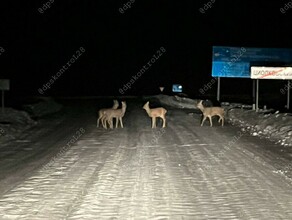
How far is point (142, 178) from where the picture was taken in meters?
11.8

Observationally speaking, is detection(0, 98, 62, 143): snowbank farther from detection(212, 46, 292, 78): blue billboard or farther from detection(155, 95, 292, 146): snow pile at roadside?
detection(212, 46, 292, 78): blue billboard

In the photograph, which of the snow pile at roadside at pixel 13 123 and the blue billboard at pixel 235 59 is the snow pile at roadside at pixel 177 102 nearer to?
the blue billboard at pixel 235 59

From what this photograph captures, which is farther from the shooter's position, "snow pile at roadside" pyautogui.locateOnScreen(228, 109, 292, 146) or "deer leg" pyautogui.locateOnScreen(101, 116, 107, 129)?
"deer leg" pyautogui.locateOnScreen(101, 116, 107, 129)

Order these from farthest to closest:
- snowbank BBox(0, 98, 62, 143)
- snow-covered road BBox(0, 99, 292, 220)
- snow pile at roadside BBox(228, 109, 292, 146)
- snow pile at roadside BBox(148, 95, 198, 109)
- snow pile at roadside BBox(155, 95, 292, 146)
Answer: snow pile at roadside BBox(148, 95, 198, 109), snowbank BBox(0, 98, 62, 143), snow pile at roadside BBox(155, 95, 292, 146), snow pile at roadside BBox(228, 109, 292, 146), snow-covered road BBox(0, 99, 292, 220)

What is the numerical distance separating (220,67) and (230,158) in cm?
3178

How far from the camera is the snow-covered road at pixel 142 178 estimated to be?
28.6 feet

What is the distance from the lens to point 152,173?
1245 centimetres

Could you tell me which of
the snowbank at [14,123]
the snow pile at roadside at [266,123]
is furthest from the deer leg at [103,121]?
the snow pile at roadside at [266,123]

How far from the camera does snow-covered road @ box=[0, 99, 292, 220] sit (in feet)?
28.6

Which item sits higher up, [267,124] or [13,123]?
[267,124]

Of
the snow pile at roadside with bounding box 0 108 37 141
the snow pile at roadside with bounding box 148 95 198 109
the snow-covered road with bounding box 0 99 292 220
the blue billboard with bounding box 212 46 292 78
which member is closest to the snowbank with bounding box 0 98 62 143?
the snow pile at roadside with bounding box 0 108 37 141

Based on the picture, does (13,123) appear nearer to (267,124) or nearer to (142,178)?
(267,124)

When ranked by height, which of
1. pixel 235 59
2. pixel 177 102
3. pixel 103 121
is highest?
pixel 235 59

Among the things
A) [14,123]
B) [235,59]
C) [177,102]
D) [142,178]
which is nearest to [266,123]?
[14,123]
